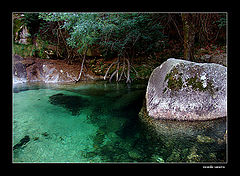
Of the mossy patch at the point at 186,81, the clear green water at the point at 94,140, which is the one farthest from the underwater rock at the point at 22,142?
the mossy patch at the point at 186,81

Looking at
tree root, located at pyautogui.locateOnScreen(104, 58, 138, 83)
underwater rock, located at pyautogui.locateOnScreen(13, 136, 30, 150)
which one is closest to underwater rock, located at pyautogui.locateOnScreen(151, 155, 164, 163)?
underwater rock, located at pyautogui.locateOnScreen(13, 136, 30, 150)

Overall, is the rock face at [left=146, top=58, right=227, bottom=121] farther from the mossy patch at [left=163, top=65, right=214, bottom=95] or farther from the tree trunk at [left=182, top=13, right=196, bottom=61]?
the tree trunk at [left=182, top=13, right=196, bottom=61]

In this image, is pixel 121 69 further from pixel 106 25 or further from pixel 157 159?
pixel 157 159

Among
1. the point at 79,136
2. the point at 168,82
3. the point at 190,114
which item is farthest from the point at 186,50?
the point at 79,136

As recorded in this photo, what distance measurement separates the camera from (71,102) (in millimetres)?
5055

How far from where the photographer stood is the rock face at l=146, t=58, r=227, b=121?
292cm

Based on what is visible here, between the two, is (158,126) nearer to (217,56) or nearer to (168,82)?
(168,82)

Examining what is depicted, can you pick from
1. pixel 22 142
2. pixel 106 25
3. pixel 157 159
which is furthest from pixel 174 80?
pixel 106 25

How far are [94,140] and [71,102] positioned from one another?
9.13ft

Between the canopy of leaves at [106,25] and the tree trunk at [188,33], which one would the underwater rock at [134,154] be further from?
the tree trunk at [188,33]

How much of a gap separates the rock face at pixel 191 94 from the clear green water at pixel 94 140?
667mm

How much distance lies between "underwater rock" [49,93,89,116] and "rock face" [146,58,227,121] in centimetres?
234

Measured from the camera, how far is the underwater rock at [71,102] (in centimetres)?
436
